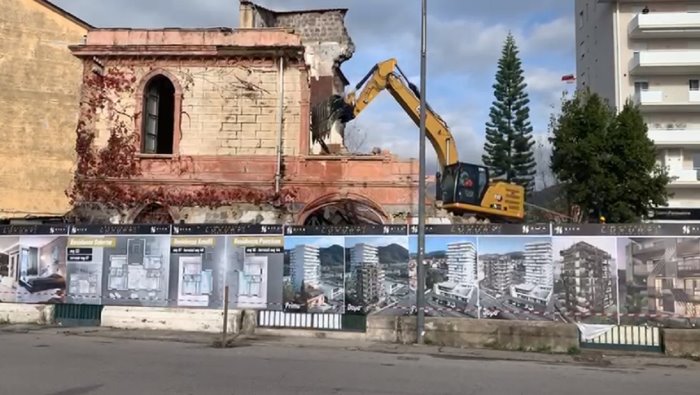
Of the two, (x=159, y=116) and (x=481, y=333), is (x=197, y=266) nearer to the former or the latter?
(x=481, y=333)

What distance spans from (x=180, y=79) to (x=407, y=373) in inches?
657

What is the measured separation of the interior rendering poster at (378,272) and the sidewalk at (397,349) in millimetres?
1054

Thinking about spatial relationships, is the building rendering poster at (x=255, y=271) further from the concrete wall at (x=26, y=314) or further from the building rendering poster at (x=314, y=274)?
the concrete wall at (x=26, y=314)

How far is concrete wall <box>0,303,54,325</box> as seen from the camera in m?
17.8

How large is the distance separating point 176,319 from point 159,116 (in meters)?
11.4

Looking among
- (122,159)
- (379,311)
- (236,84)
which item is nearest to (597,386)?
(379,311)

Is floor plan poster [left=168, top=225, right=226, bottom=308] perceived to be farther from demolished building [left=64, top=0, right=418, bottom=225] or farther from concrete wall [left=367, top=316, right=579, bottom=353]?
demolished building [left=64, top=0, right=418, bottom=225]

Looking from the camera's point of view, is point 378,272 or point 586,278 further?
point 378,272

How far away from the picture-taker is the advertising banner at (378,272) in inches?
632

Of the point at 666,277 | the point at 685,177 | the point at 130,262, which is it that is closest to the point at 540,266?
the point at 666,277

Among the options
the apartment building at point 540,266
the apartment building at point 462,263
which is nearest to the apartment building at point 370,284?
the apartment building at point 462,263

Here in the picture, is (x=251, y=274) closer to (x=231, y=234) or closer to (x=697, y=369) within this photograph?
(x=231, y=234)

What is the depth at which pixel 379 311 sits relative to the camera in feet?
52.7

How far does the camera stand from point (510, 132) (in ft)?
198
